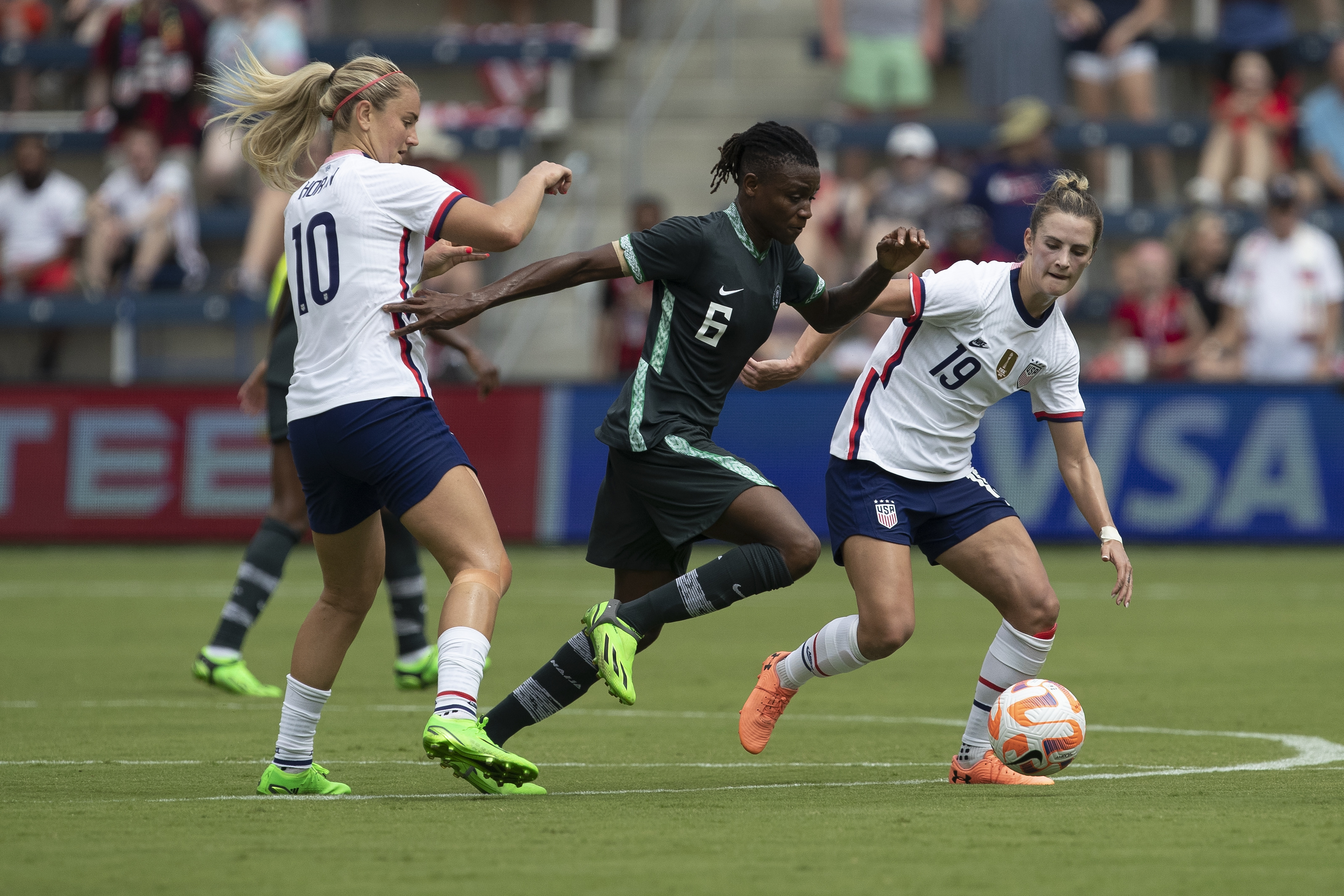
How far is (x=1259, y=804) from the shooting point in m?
5.46

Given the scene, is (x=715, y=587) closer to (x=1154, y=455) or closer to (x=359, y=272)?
(x=359, y=272)

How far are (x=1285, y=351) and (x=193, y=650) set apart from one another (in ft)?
32.5

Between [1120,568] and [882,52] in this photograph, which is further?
[882,52]

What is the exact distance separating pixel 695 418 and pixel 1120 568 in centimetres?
152

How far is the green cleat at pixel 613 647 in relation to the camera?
5.69 meters

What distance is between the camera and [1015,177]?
1593 cm

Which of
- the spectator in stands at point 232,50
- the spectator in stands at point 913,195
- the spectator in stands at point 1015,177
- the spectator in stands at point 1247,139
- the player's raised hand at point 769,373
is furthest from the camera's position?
the spectator in stands at point 232,50

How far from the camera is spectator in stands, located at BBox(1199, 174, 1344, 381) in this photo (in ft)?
50.3

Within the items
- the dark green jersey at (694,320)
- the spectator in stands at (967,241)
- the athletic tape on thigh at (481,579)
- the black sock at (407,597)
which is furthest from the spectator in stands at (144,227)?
the athletic tape on thigh at (481,579)

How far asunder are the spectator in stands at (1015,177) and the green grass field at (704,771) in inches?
176

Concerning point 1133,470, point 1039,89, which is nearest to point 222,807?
point 1133,470

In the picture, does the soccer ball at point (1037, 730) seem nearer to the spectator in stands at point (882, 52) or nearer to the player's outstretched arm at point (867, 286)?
the player's outstretched arm at point (867, 286)

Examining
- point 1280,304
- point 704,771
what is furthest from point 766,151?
point 1280,304

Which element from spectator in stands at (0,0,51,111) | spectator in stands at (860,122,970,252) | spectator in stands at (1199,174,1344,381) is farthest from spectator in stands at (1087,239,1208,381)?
spectator in stands at (0,0,51,111)
